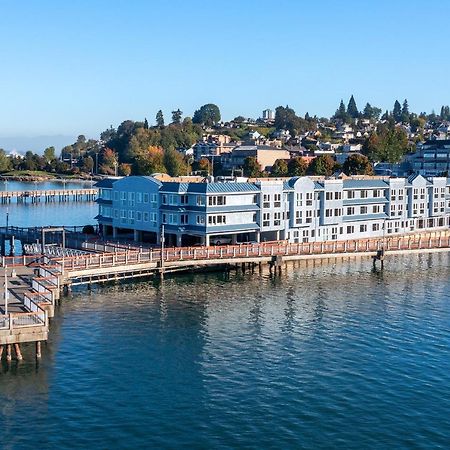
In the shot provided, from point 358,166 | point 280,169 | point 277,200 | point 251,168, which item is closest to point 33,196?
point 251,168

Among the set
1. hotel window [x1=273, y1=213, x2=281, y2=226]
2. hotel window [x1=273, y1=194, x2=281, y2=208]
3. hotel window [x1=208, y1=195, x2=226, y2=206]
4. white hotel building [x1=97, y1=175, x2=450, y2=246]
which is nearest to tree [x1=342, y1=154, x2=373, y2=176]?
Answer: white hotel building [x1=97, y1=175, x2=450, y2=246]

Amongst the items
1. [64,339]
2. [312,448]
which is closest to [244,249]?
[64,339]

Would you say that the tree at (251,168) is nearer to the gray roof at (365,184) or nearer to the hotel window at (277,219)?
the gray roof at (365,184)

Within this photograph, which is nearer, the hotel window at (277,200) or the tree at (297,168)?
the hotel window at (277,200)

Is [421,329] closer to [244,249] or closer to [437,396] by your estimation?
[437,396]

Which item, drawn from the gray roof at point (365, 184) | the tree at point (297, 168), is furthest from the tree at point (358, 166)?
the gray roof at point (365, 184)

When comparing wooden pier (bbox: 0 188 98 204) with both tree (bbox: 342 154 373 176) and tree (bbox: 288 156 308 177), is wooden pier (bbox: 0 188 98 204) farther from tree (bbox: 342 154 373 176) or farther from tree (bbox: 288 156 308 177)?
tree (bbox: 342 154 373 176)
